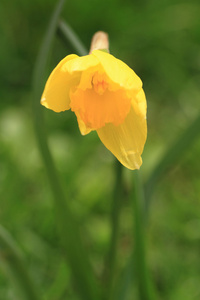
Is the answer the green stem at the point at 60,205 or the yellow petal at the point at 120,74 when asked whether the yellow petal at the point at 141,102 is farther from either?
the green stem at the point at 60,205

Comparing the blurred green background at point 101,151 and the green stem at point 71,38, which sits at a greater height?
the green stem at point 71,38

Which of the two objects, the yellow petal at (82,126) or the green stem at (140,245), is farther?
the green stem at (140,245)

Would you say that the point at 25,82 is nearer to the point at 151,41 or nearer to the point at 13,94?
the point at 13,94

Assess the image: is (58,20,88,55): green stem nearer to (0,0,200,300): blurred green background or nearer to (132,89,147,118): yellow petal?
(0,0,200,300): blurred green background

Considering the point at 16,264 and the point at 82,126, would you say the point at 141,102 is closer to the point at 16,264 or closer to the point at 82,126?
the point at 82,126

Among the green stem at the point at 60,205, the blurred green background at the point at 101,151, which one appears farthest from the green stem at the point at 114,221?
the blurred green background at the point at 101,151

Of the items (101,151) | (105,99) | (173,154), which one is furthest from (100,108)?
(101,151)
